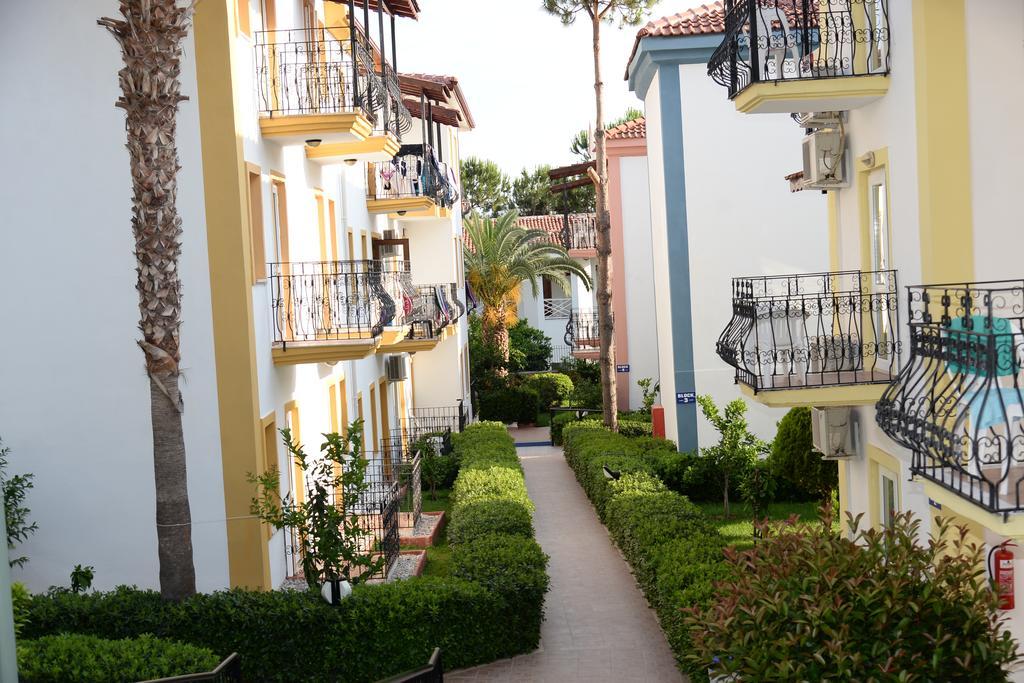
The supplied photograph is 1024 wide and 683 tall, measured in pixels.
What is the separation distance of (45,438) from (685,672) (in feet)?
25.5

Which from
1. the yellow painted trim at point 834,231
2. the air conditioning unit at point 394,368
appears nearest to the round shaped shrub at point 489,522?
the yellow painted trim at point 834,231

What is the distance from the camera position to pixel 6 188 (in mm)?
13148

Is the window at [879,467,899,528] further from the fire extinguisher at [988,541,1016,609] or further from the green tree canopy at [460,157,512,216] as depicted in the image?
the green tree canopy at [460,157,512,216]

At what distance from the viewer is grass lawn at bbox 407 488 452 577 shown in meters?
16.4

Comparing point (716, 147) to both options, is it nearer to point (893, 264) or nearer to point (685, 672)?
point (893, 264)

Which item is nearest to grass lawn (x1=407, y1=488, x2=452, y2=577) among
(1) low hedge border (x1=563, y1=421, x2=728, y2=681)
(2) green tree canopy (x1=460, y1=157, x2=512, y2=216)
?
(1) low hedge border (x1=563, y1=421, x2=728, y2=681)

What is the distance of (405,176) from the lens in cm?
2511

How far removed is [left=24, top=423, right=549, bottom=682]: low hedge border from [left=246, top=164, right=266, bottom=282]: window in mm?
4351

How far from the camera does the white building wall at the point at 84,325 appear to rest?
12938mm

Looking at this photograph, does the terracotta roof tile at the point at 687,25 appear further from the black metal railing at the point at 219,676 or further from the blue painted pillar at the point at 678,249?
the black metal railing at the point at 219,676

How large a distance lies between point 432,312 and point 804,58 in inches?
618

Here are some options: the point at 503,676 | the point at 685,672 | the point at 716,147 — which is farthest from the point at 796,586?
the point at 716,147

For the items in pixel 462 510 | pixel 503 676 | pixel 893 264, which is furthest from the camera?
pixel 462 510

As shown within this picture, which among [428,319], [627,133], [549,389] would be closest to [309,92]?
[428,319]
